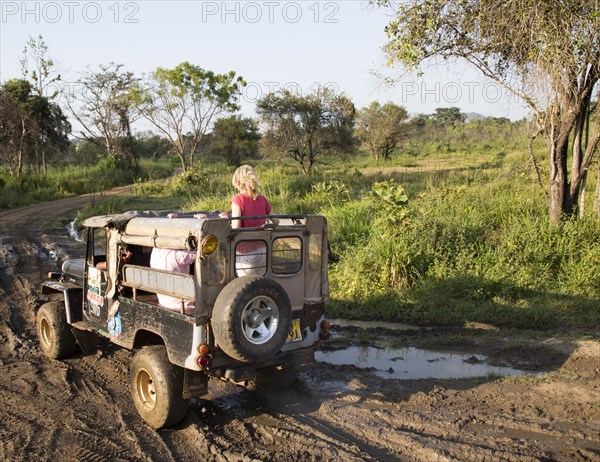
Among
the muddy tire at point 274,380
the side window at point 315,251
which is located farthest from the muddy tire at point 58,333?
the side window at point 315,251

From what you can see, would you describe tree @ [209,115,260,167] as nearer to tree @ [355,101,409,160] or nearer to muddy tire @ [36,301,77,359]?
tree @ [355,101,409,160]

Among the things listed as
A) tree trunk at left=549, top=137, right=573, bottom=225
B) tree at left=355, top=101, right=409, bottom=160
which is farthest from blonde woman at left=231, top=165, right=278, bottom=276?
tree at left=355, top=101, right=409, bottom=160

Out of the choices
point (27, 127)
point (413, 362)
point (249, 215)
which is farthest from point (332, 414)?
point (27, 127)

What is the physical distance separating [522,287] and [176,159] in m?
42.2

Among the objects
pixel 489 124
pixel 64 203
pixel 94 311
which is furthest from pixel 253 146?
pixel 94 311

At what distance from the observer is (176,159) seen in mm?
48031

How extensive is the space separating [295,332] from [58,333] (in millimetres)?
3031

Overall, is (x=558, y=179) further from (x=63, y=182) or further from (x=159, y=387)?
(x=63, y=182)

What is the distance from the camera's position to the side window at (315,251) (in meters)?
5.34

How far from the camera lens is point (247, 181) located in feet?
17.1

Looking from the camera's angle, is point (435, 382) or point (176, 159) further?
point (176, 159)

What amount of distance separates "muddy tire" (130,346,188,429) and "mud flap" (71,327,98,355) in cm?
167

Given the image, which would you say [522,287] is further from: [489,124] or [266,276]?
[489,124]

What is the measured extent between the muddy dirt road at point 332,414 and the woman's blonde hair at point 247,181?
1991 millimetres
